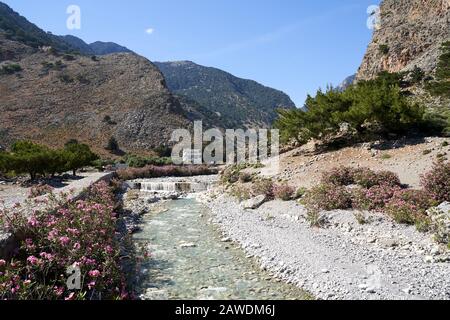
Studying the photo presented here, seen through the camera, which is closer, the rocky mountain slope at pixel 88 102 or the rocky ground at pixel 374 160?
the rocky ground at pixel 374 160

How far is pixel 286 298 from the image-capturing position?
909 cm

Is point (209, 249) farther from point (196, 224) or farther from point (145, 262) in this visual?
point (196, 224)

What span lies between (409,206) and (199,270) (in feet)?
27.7

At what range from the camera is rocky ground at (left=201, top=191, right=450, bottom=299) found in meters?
8.73

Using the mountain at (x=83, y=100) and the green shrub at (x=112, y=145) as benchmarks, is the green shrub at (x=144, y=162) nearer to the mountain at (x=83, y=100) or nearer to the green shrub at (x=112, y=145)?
the green shrub at (x=112, y=145)

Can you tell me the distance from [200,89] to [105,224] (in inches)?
7410


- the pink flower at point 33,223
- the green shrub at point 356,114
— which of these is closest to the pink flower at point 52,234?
the pink flower at point 33,223

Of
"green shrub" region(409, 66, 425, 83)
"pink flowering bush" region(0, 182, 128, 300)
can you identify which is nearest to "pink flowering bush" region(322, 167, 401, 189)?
"pink flowering bush" region(0, 182, 128, 300)

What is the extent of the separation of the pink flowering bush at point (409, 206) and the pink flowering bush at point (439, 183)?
362mm

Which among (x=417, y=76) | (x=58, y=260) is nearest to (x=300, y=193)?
(x=58, y=260)

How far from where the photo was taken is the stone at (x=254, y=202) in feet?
68.2

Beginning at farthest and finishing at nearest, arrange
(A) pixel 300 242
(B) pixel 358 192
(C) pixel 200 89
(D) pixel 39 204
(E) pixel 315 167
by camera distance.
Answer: (C) pixel 200 89, (E) pixel 315 167, (B) pixel 358 192, (D) pixel 39 204, (A) pixel 300 242
